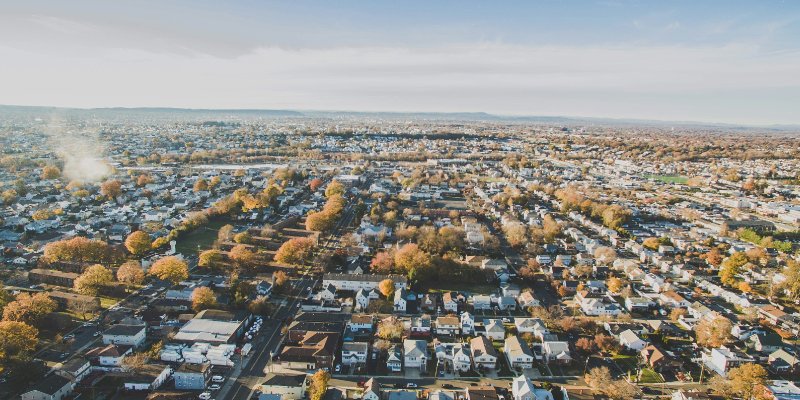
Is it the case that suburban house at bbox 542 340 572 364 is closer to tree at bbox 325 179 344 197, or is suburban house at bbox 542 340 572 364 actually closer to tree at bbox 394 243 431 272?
tree at bbox 394 243 431 272

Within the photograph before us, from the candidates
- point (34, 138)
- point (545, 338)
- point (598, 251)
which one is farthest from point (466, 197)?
point (34, 138)

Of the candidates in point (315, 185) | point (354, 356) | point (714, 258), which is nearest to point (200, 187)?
point (315, 185)

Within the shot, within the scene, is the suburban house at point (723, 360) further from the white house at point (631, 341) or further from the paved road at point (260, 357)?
the paved road at point (260, 357)

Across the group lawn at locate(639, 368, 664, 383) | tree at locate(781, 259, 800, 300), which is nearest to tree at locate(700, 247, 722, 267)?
tree at locate(781, 259, 800, 300)

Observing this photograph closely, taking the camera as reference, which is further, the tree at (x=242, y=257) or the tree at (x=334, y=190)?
the tree at (x=334, y=190)

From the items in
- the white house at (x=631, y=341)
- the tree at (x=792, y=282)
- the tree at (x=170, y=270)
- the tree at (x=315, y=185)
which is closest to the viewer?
the white house at (x=631, y=341)

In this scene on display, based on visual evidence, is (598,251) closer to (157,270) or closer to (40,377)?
(157,270)

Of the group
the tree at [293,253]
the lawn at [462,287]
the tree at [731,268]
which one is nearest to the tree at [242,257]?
the tree at [293,253]
